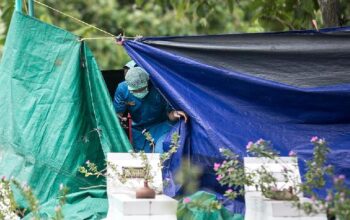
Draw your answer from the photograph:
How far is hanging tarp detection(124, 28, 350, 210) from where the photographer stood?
5.90 m

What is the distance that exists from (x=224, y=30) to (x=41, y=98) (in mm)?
7158

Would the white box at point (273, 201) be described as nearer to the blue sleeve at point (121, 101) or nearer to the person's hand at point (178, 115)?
the person's hand at point (178, 115)

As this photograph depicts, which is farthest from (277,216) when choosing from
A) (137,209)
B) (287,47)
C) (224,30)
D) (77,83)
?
(224,30)

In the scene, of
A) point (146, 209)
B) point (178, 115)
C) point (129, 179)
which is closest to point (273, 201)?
point (146, 209)

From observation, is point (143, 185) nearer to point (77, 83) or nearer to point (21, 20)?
point (77, 83)

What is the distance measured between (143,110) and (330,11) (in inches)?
68.7

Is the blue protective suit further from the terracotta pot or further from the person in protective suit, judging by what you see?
the terracotta pot

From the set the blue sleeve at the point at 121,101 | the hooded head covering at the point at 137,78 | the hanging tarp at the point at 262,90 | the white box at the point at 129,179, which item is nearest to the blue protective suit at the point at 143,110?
the blue sleeve at the point at 121,101

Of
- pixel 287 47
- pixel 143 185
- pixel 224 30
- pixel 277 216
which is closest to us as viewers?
pixel 277 216

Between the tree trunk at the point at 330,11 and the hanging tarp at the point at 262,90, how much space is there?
1.40 meters

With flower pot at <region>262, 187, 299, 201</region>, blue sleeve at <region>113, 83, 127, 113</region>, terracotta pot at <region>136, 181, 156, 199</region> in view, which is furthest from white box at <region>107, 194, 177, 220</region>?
blue sleeve at <region>113, 83, 127, 113</region>

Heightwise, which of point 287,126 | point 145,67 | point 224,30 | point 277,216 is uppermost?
point 224,30

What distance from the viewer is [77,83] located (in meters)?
6.51

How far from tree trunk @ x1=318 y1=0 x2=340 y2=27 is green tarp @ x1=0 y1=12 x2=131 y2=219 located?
6.57ft
